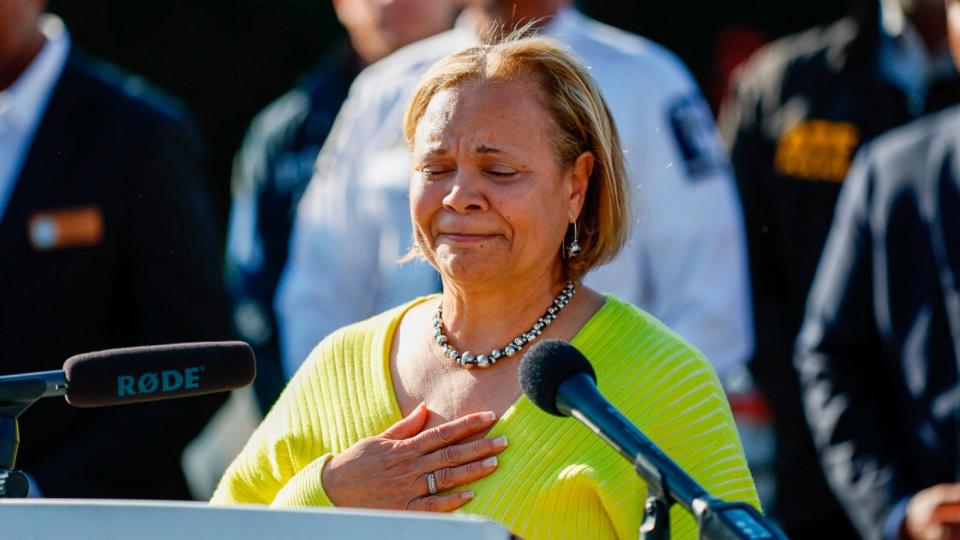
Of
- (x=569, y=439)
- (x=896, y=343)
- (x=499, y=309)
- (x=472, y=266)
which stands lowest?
(x=896, y=343)

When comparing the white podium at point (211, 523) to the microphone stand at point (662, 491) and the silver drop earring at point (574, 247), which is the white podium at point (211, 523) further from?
the silver drop earring at point (574, 247)

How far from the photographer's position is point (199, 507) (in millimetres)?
2459

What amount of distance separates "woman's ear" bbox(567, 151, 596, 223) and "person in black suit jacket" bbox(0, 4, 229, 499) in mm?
1625

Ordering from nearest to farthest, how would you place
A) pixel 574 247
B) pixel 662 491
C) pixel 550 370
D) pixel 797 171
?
pixel 662 491 → pixel 550 370 → pixel 574 247 → pixel 797 171

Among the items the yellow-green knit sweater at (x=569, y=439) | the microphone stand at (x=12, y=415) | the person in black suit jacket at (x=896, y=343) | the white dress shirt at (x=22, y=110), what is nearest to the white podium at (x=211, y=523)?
the microphone stand at (x=12, y=415)

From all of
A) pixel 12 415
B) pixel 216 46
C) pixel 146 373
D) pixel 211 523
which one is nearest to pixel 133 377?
pixel 146 373

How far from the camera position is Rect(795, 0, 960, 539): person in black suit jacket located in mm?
4641

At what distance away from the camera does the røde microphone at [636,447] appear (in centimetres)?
230

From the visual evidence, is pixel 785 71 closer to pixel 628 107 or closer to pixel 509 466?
pixel 628 107

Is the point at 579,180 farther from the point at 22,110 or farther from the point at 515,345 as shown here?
the point at 22,110

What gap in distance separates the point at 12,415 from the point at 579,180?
1232 millimetres

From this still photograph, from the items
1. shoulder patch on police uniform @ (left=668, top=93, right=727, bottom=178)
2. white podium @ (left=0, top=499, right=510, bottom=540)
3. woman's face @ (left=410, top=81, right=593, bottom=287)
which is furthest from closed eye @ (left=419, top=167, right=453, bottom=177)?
shoulder patch on police uniform @ (left=668, top=93, right=727, bottom=178)

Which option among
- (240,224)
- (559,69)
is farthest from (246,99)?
(559,69)

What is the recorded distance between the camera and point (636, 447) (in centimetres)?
250
